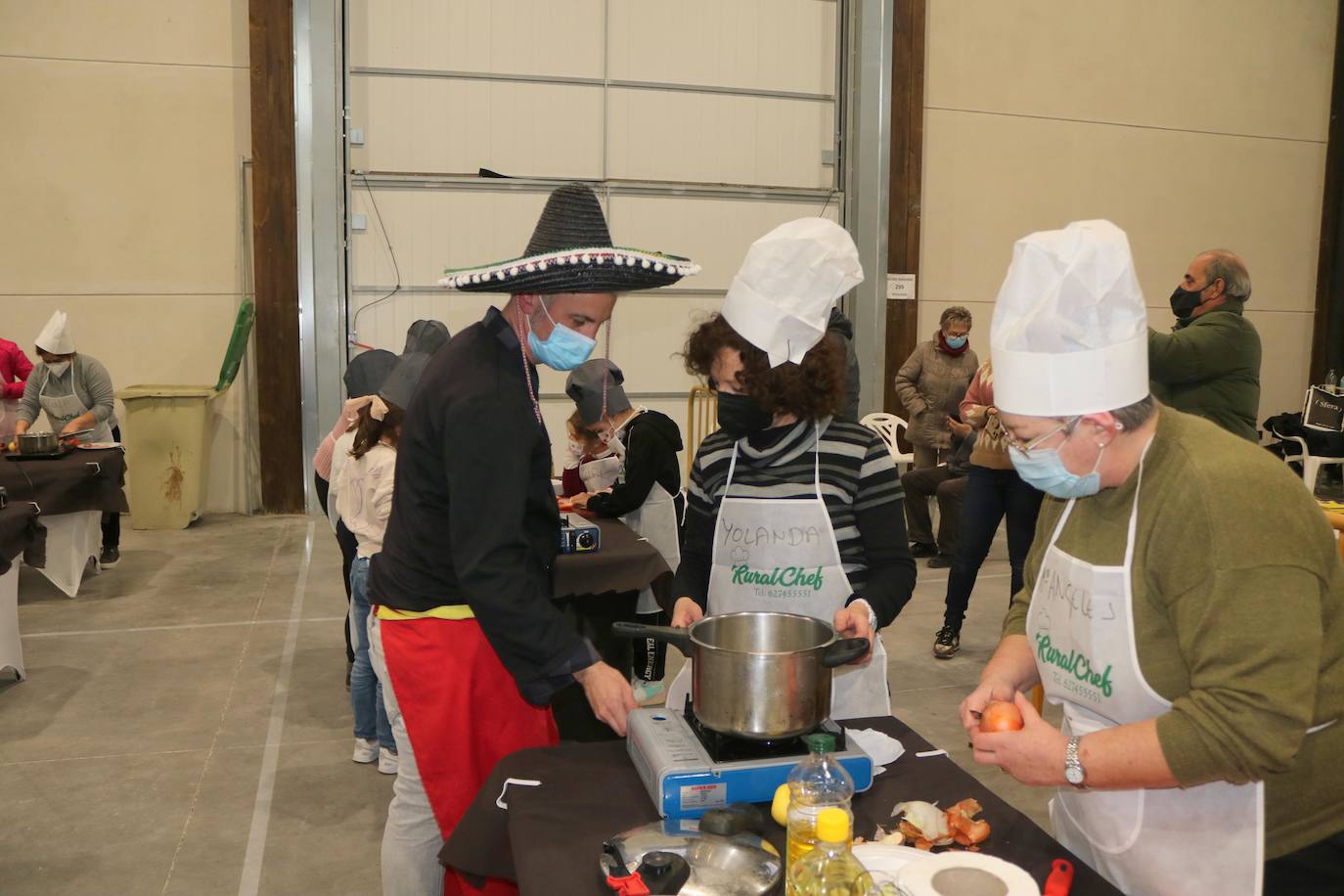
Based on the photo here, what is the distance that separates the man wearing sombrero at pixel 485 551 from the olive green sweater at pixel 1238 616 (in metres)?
0.83

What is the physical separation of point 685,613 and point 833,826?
99cm

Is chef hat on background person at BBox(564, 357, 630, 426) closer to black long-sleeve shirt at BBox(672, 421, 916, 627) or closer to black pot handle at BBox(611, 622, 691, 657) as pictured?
black long-sleeve shirt at BBox(672, 421, 916, 627)

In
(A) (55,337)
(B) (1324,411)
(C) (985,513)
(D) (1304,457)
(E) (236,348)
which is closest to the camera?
(C) (985,513)

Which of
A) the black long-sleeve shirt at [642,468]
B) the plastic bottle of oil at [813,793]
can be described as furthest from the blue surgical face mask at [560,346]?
the black long-sleeve shirt at [642,468]

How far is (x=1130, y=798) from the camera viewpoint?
55.9 inches

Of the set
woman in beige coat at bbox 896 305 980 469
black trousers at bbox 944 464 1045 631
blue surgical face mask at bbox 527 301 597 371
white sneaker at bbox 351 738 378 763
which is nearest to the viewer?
blue surgical face mask at bbox 527 301 597 371

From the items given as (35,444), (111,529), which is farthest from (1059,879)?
(111,529)

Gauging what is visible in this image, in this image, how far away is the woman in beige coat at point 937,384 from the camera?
721 centimetres

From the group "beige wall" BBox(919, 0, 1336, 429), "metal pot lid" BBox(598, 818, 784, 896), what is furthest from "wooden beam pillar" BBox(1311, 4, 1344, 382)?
"metal pot lid" BBox(598, 818, 784, 896)

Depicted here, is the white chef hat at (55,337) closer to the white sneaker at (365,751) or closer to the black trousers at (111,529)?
the black trousers at (111,529)

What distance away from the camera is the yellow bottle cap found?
1.20m

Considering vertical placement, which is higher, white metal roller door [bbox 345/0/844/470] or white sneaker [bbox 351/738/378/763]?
white metal roller door [bbox 345/0/844/470]

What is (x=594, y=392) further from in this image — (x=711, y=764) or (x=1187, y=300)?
(x=711, y=764)

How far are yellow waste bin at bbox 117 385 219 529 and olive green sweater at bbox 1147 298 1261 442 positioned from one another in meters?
6.30
